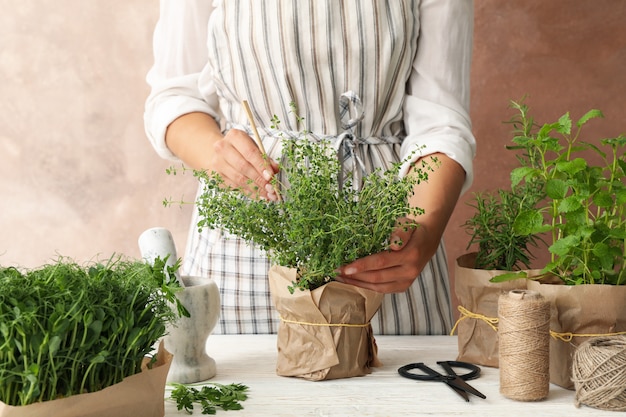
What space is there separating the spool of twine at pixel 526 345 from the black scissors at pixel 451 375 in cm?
5

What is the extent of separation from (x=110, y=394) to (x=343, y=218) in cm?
38

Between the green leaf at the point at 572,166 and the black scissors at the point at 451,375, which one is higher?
the green leaf at the point at 572,166

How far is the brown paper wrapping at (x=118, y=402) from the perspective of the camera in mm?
838

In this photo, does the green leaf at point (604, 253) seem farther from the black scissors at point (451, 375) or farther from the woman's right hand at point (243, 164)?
the woman's right hand at point (243, 164)

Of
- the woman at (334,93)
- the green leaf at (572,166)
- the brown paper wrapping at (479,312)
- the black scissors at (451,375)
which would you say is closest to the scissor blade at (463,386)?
the black scissors at (451,375)

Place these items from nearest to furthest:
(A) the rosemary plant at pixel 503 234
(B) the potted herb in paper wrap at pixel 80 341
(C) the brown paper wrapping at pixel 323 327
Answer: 1. (B) the potted herb in paper wrap at pixel 80 341
2. (C) the brown paper wrapping at pixel 323 327
3. (A) the rosemary plant at pixel 503 234

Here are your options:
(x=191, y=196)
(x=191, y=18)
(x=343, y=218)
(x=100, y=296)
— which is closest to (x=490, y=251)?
(x=343, y=218)

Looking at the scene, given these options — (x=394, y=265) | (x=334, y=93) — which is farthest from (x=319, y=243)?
(x=334, y=93)

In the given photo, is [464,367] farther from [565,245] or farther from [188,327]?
[188,327]

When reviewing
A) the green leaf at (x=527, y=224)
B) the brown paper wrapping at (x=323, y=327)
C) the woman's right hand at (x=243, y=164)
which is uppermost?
the woman's right hand at (x=243, y=164)

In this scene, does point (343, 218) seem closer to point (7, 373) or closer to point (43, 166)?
point (7, 373)

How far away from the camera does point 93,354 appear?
0.87 m

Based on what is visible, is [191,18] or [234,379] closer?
[234,379]

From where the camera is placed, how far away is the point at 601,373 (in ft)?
3.22
